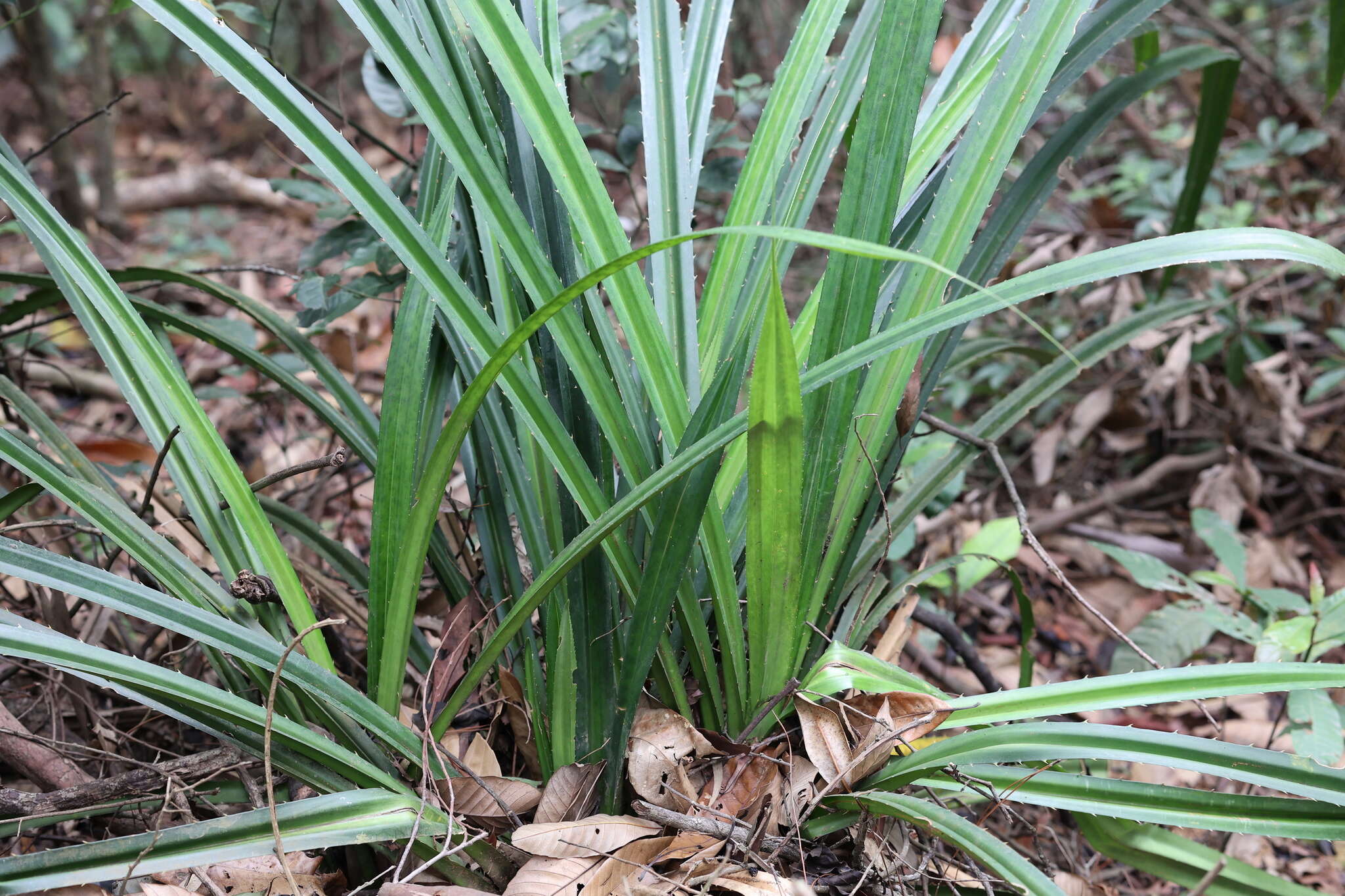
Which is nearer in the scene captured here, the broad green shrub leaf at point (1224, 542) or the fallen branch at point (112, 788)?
the fallen branch at point (112, 788)

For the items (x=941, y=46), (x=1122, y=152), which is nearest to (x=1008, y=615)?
(x=1122, y=152)

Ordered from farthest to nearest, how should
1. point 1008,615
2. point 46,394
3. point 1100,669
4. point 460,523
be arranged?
point 46,394 → point 1008,615 → point 1100,669 → point 460,523

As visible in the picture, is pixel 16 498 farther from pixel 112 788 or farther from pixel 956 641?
pixel 956 641

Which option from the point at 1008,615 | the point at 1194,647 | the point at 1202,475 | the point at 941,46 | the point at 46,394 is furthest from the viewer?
the point at 941,46

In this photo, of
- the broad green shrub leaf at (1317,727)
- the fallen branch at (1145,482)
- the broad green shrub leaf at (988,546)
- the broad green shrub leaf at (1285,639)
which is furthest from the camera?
the fallen branch at (1145,482)

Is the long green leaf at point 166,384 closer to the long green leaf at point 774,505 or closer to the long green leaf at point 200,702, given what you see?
the long green leaf at point 200,702

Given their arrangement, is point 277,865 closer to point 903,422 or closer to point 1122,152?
point 903,422

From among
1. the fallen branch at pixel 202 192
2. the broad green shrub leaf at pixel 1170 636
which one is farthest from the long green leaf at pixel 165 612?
the fallen branch at pixel 202 192
